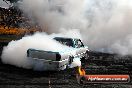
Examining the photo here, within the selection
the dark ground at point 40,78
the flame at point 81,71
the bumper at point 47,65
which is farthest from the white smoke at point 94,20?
the bumper at point 47,65

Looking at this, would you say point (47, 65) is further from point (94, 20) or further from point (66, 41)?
point (94, 20)

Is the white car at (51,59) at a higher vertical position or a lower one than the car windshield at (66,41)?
lower

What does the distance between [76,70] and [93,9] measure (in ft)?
54.0

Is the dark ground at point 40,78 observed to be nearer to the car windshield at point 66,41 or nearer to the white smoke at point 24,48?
the white smoke at point 24,48

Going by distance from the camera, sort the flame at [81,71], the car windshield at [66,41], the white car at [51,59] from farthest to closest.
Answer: the car windshield at [66,41] < the flame at [81,71] < the white car at [51,59]

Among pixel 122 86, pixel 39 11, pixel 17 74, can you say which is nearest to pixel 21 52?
pixel 17 74

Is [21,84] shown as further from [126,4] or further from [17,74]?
[126,4]

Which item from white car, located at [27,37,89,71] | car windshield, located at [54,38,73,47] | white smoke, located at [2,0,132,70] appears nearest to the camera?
white car, located at [27,37,89,71]

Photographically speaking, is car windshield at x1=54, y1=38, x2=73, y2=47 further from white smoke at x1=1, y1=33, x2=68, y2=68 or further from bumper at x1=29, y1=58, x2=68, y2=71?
bumper at x1=29, y1=58, x2=68, y2=71

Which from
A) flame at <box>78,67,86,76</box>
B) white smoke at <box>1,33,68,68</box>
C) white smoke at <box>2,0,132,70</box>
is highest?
white smoke at <box>2,0,132,70</box>

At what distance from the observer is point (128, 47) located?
79.8 ft

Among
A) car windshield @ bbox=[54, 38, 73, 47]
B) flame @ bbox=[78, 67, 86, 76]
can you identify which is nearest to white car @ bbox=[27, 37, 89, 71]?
flame @ bbox=[78, 67, 86, 76]

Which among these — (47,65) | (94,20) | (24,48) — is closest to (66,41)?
(24,48)

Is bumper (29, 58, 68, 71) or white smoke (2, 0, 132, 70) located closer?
bumper (29, 58, 68, 71)
